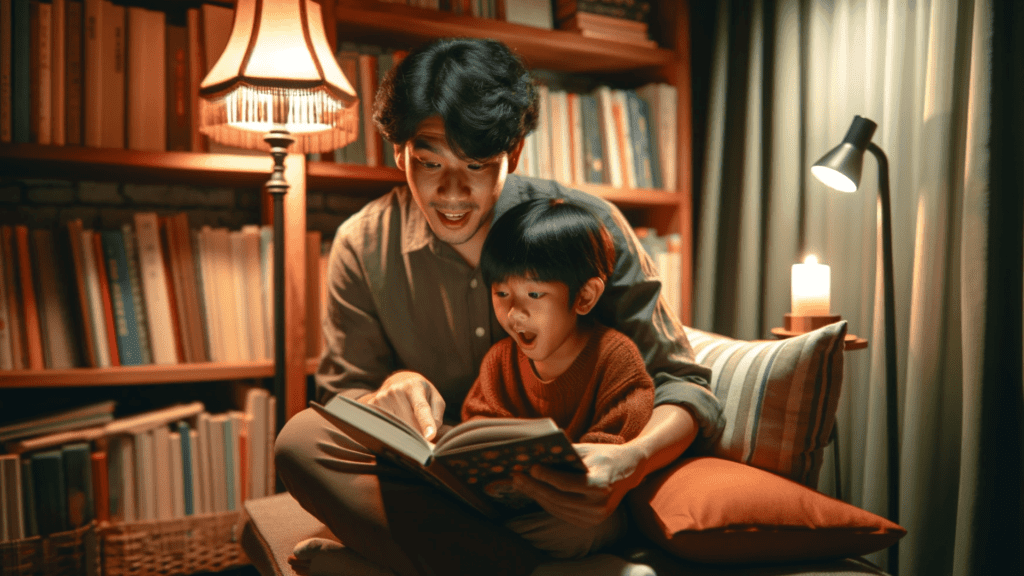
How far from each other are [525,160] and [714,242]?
25.5 inches

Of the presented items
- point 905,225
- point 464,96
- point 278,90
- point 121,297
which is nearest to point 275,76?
point 278,90

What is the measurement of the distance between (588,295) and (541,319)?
0.30 ft

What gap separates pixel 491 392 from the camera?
3.71ft

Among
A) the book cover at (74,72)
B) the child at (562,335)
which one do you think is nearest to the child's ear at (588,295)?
the child at (562,335)

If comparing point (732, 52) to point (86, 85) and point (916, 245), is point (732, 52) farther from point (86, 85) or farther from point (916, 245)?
point (86, 85)

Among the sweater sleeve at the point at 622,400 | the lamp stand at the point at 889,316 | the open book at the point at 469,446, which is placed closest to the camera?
A: the open book at the point at 469,446

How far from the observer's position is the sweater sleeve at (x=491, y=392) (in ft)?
3.66

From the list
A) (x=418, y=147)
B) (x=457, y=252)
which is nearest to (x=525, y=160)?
(x=457, y=252)

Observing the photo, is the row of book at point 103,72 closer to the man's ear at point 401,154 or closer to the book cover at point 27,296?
the book cover at point 27,296

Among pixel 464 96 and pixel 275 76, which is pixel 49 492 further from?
pixel 464 96

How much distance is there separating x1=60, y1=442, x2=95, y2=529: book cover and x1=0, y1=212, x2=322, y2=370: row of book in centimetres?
19

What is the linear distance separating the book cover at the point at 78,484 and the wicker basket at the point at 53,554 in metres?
0.02

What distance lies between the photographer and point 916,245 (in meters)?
1.47

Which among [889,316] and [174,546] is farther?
[174,546]
